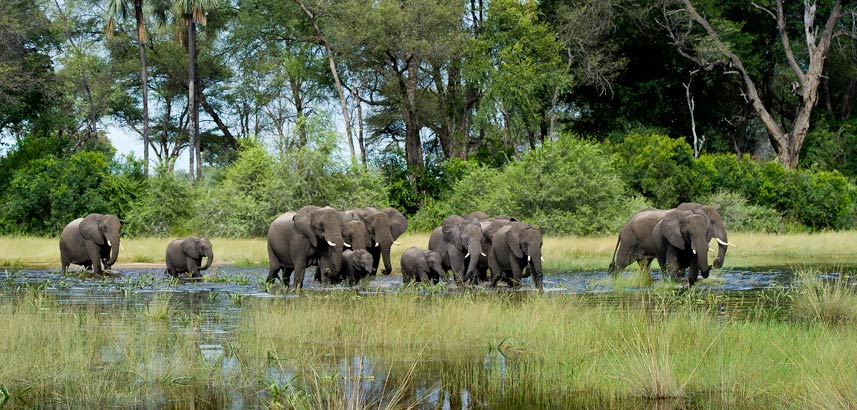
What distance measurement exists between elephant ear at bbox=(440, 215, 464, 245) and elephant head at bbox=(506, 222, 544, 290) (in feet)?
7.18

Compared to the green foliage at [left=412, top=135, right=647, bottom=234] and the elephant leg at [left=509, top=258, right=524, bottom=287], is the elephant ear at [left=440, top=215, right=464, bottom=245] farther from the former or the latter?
the green foliage at [left=412, top=135, right=647, bottom=234]

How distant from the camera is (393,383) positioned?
923cm

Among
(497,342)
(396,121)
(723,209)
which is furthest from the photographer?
(396,121)

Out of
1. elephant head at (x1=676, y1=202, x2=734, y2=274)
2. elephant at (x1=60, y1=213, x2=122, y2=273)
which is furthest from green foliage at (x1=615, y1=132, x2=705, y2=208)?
elephant at (x1=60, y1=213, x2=122, y2=273)

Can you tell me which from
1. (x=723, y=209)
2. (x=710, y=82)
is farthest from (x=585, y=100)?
(x=723, y=209)

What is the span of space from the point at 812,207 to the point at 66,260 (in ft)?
106

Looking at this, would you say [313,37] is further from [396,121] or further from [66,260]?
[66,260]

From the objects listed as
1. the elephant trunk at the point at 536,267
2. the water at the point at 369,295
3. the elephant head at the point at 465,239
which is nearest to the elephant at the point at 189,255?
the water at the point at 369,295

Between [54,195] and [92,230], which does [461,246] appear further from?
[54,195]

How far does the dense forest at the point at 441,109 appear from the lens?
38.4m

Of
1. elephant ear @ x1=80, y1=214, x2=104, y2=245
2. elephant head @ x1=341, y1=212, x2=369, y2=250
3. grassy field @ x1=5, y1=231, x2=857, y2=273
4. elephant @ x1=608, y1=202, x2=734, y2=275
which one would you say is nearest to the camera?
elephant head @ x1=341, y1=212, x2=369, y2=250

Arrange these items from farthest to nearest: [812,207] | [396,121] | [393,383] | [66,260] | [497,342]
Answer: [396,121], [812,207], [66,260], [497,342], [393,383]

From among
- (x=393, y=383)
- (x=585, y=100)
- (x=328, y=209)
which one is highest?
(x=585, y=100)

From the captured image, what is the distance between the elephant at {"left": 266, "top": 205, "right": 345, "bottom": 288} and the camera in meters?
19.1
